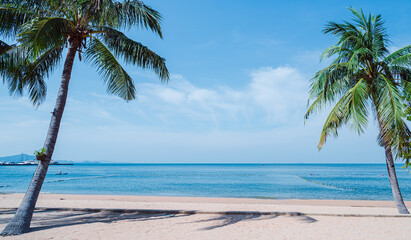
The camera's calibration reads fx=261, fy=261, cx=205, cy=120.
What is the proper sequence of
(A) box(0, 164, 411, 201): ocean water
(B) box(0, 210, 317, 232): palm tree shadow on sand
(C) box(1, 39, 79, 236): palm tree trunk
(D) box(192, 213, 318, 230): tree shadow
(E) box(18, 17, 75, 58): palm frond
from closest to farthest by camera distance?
(E) box(18, 17, 75, 58): palm frond
(C) box(1, 39, 79, 236): palm tree trunk
(B) box(0, 210, 317, 232): palm tree shadow on sand
(D) box(192, 213, 318, 230): tree shadow
(A) box(0, 164, 411, 201): ocean water

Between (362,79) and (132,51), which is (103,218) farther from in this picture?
(362,79)

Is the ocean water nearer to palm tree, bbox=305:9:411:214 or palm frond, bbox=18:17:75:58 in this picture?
palm tree, bbox=305:9:411:214

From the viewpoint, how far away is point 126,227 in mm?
6766

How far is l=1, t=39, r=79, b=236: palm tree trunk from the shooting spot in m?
5.93

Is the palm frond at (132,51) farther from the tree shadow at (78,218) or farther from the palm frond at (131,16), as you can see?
the tree shadow at (78,218)

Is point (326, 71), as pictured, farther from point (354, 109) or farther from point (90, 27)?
point (90, 27)

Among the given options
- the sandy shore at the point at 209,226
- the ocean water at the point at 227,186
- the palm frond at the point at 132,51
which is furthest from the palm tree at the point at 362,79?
the ocean water at the point at 227,186

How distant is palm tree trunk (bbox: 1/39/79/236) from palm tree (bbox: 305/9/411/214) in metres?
8.05

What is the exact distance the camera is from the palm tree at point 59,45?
6.02 meters

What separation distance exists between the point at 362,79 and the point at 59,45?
9142 mm

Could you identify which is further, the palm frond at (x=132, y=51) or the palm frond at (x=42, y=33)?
the palm frond at (x=132, y=51)

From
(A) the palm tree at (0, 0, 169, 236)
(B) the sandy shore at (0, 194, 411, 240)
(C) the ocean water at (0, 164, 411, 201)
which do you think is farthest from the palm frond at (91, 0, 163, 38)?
(C) the ocean water at (0, 164, 411, 201)

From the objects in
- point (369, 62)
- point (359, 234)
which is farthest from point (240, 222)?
point (369, 62)

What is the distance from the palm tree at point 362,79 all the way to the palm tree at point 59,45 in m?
5.92
